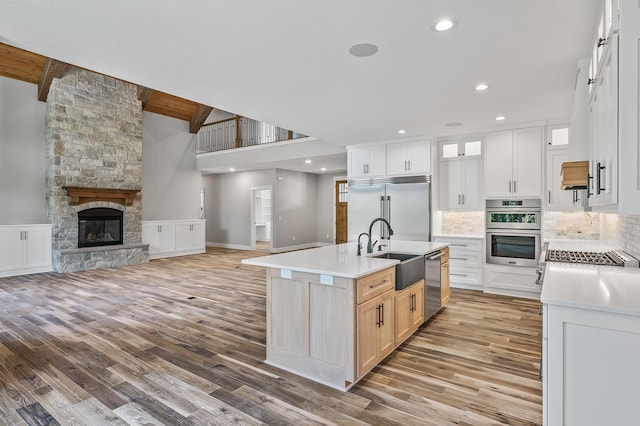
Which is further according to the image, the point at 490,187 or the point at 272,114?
the point at 490,187

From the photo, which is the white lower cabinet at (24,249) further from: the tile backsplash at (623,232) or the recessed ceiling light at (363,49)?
the tile backsplash at (623,232)

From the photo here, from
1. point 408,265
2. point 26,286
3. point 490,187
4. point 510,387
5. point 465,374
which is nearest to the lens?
point 510,387

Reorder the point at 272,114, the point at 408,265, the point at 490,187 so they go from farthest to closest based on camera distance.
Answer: the point at 490,187 → the point at 272,114 → the point at 408,265

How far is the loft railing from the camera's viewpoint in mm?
9938

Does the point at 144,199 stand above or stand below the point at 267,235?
above

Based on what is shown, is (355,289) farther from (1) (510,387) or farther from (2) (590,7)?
(2) (590,7)

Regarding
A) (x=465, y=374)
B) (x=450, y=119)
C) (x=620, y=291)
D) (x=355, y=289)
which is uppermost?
(x=450, y=119)

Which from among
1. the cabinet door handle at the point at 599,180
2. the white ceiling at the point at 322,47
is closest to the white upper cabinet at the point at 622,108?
the cabinet door handle at the point at 599,180

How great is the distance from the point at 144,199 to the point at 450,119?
790cm

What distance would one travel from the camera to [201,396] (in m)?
2.39

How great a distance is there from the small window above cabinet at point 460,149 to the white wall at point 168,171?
24.1 ft

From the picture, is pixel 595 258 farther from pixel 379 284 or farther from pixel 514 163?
pixel 514 163

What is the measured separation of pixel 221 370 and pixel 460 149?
5.08m

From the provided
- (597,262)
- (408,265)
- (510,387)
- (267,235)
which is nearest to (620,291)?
(597,262)
